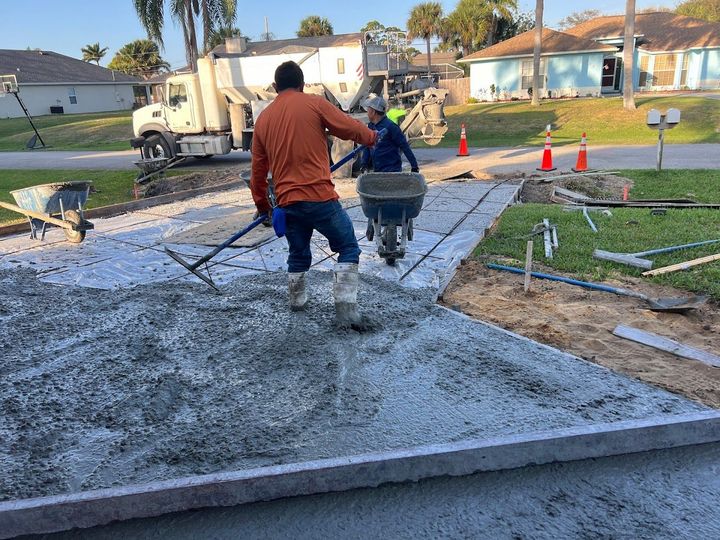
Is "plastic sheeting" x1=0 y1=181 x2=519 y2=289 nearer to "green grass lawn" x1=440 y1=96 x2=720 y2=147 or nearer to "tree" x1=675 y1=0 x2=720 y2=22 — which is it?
"green grass lawn" x1=440 y1=96 x2=720 y2=147

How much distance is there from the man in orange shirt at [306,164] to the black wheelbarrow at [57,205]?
3.72 meters

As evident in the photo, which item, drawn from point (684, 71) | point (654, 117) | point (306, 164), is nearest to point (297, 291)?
point (306, 164)

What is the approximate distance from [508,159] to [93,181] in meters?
10.4

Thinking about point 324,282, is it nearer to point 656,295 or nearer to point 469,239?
point 469,239

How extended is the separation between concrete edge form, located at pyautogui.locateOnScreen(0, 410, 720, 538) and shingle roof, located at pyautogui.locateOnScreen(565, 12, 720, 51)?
36993 mm

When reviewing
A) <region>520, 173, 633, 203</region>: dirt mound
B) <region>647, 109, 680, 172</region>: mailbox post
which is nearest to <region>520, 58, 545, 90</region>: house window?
<region>520, 173, 633, 203</region>: dirt mound

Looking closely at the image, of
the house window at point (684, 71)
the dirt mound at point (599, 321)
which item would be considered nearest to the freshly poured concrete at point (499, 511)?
the dirt mound at point (599, 321)

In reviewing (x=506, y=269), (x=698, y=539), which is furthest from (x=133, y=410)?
(x=506, y=269)

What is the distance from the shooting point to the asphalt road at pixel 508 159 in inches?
472

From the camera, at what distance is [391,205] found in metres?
5.00

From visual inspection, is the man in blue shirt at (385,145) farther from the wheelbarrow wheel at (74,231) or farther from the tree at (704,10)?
the tree at (704,10)

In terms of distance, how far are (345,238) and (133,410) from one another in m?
1.90

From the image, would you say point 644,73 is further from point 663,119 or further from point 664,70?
point 663,119

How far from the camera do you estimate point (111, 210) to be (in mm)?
8641
